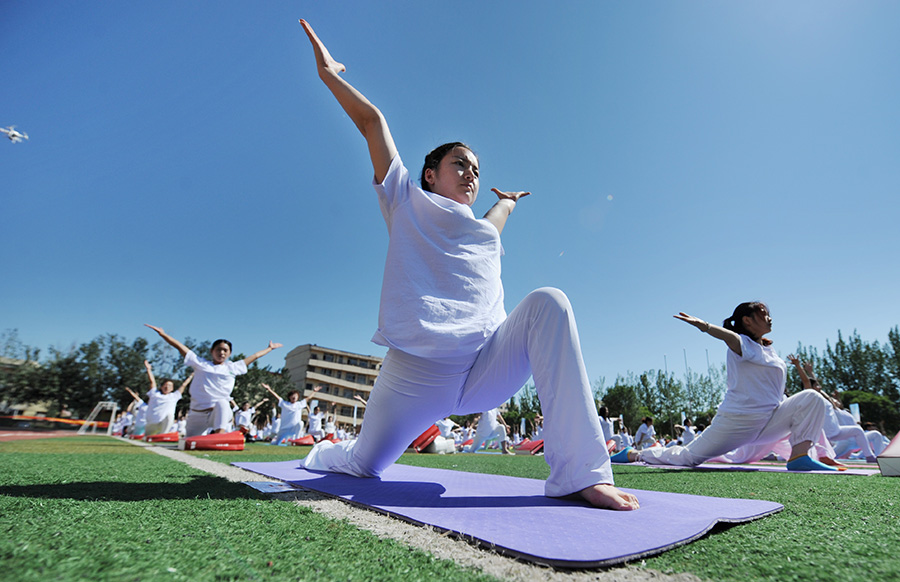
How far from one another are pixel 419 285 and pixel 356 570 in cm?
151

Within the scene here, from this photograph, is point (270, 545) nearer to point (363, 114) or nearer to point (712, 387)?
point (363, 114)

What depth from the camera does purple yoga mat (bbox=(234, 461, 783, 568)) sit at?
1.21 m

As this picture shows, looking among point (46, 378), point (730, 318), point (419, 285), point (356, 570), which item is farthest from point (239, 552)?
point (46, 378)

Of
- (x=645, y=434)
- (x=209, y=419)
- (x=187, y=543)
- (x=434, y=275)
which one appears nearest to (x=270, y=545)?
(x=187, y=543)

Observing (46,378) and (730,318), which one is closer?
(730,318)

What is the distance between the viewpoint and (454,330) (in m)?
2.27

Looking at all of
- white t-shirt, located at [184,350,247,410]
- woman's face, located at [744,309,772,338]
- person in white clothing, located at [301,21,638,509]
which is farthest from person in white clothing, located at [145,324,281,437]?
woman's face, located at [744,309,772,338]

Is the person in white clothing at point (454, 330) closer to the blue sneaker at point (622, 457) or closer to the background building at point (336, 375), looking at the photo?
the blue sneaker at point (622, 457)

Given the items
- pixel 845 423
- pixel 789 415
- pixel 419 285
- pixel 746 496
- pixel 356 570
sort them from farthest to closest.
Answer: pixel 845 423, pixel 789 415, pixel 746 496, pixel 419 285, pixel 356 570

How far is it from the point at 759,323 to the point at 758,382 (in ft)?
2.39

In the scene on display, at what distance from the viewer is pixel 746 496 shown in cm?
254

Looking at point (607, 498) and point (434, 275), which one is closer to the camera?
point (607, 498)

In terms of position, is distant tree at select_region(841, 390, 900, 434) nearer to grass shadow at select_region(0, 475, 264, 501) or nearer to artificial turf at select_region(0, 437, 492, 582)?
grass shadow at select_region(0, 475, 264, 501)

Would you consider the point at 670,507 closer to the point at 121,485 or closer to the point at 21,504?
the point at 21,504
